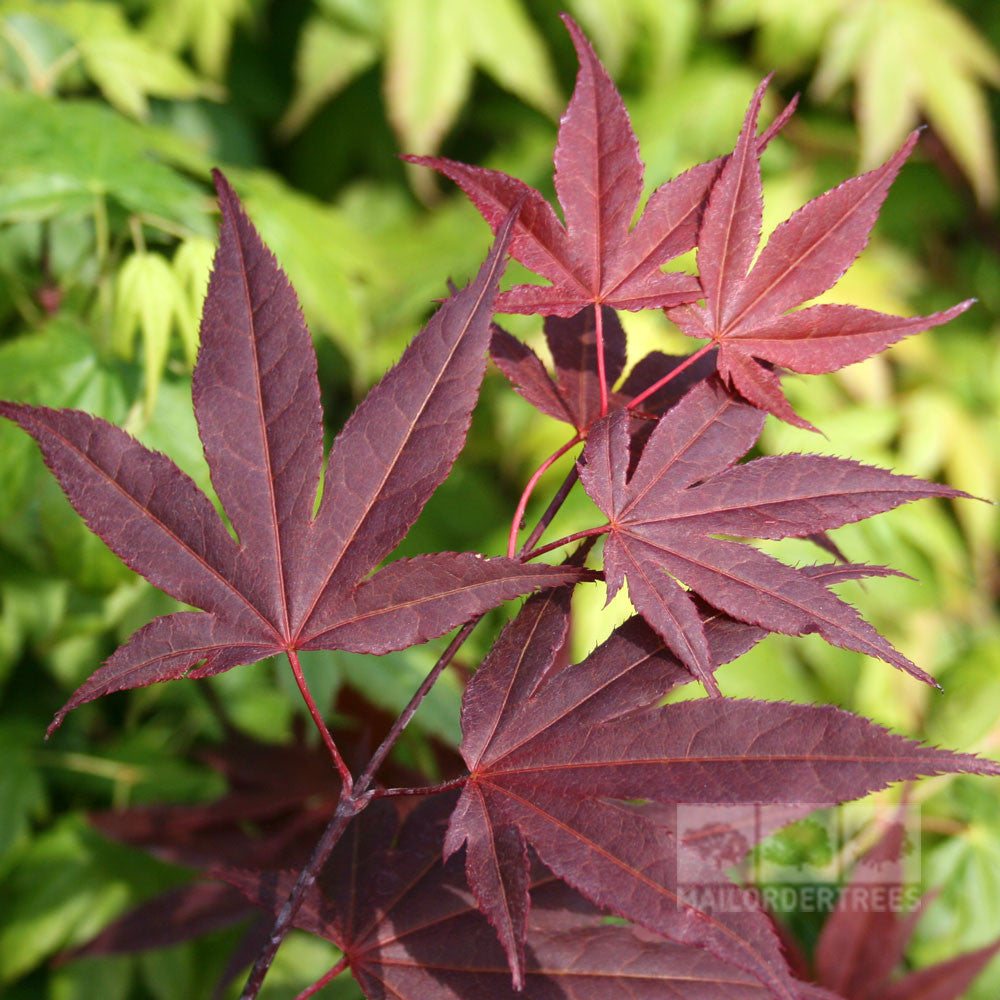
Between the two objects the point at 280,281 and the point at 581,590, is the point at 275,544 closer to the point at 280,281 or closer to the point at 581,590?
the point at 280,281

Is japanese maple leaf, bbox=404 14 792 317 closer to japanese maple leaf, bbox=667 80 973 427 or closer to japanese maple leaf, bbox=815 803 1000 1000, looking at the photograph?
japanese maple leaf, bbox=667 80 973 427

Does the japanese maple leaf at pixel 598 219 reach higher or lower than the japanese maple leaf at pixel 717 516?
higher

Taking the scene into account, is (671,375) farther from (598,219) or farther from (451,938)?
(451,938)

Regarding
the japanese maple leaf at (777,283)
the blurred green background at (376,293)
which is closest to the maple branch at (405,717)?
the japanese maple leaf at (777,283)

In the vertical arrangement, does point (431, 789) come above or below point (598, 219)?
below

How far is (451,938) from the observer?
20.8 inches

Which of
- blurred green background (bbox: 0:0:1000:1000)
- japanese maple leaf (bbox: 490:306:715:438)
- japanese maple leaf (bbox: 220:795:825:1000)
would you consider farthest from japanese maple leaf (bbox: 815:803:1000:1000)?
japanese maple leaf (bbox: 490:306:715:438)

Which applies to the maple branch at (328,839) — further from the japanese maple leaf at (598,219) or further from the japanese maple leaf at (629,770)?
the japanese maple leaf at (598,219)

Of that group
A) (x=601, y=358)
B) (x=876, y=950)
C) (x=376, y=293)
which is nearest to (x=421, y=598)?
(x=601, y=358)

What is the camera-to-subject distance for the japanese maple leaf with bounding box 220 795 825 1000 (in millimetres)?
500

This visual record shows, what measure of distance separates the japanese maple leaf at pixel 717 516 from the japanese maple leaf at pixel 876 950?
492mm

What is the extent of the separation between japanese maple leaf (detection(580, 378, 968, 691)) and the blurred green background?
25cm

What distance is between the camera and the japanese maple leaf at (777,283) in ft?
1.68

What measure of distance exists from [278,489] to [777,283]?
0.30m
